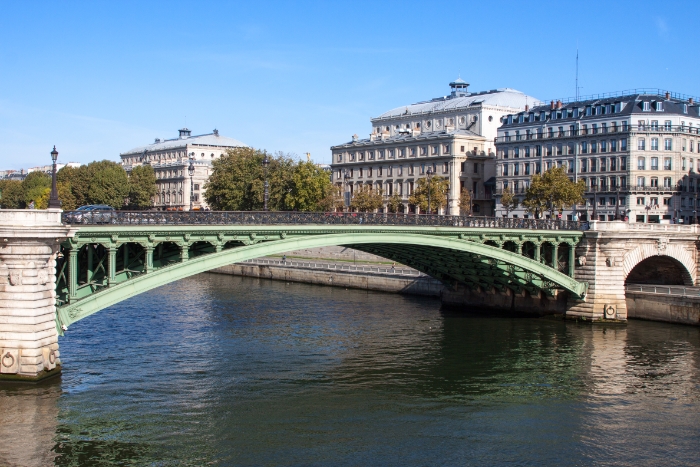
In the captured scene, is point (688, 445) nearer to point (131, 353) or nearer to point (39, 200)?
point (131, 353)

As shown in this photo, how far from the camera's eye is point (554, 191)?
80188 mm

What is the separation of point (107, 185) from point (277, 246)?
274 ft

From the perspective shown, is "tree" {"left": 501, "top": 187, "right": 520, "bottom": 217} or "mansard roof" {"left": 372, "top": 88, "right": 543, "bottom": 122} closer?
"tree" {"left": 501, "top": 187, "right": 520, "bottom": 217}

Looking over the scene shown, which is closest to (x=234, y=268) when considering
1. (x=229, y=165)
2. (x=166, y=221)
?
(x=229, y=165)

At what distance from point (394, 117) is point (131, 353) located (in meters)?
85.6

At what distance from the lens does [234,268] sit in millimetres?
83875

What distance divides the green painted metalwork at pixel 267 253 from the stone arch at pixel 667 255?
10.3 ft

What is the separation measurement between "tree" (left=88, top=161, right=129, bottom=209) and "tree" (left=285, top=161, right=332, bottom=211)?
33.8m

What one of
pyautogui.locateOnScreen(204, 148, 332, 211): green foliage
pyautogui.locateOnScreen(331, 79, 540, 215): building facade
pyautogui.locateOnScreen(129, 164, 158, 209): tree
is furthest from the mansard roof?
pyautogui.locateOnScreen(129, 164, 158, 209): tree

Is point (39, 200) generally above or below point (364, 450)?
above

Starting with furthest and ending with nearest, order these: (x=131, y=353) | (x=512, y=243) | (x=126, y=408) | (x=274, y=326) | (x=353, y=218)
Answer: (x=512, y=243), (x=274, y=326), (x=353, y=218), (x=131, y=353), (x=126, y=408)

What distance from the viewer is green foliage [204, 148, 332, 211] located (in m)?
90.6

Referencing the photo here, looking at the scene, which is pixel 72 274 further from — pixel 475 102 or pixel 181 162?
pixel 181 162

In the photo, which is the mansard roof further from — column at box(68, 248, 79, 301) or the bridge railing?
column at box(68, 248, 79, 301)
